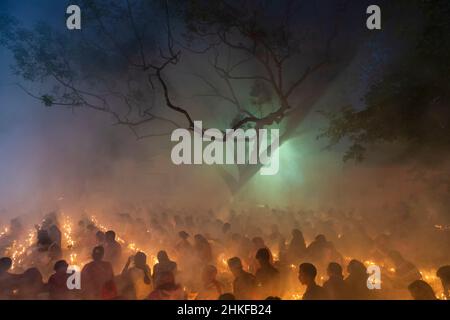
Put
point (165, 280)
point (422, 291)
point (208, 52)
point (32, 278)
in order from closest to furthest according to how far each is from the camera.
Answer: point (422, 291), point (165, 280), point (32, 278), point (208, 52)

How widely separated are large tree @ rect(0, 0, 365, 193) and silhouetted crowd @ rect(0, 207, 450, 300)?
13.3 ft

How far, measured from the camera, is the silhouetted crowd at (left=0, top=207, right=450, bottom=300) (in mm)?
4301

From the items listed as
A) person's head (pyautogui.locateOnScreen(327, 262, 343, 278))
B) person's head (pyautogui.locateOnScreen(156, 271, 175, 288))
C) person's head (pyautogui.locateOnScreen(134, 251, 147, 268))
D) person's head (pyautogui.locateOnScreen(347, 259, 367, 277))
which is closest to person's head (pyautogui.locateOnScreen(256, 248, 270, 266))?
person's head (pyautogui.locateOnScreen(327, 262, 343, 278))

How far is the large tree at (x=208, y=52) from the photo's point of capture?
10062mm

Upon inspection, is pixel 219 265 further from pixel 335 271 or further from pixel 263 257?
pixel 335 271

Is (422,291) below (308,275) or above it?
below

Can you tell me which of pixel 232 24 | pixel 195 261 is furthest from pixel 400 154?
pixel 195 261

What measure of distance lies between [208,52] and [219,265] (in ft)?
30.6

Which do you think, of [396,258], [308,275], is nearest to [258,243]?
[308,275]

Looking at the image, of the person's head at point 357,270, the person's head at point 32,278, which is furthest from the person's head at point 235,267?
the person's head at point 32,278

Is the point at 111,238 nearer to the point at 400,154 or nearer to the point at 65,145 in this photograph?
the point at 400,154

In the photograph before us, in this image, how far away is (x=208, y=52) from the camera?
1240cm

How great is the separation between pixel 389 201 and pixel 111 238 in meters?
10.2

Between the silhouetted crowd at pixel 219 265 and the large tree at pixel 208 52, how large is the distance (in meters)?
4.04
